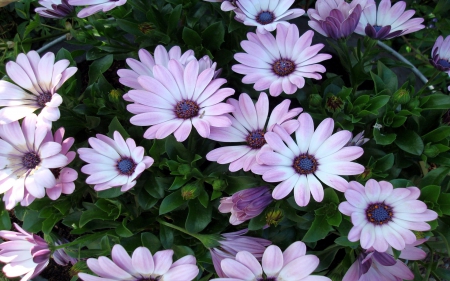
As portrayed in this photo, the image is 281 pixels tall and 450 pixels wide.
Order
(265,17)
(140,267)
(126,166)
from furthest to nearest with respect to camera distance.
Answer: (265,17)
(126,166)
(140,267)

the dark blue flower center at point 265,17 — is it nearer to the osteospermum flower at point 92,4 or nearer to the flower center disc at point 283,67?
the flower center disc at point 283,67

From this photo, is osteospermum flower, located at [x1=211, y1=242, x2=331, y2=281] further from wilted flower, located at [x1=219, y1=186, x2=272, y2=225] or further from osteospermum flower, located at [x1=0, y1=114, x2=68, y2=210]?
osteospermum flower, located at [x1=0, y1=114, x2=68, y2=210]

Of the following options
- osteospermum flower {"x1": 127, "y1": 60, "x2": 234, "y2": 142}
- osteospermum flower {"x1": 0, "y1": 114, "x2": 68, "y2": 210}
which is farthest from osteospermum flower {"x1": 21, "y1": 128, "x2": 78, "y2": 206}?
osteospermum flower {"x1": 127, "y1": 60, "x2": 234, "y2": 142}

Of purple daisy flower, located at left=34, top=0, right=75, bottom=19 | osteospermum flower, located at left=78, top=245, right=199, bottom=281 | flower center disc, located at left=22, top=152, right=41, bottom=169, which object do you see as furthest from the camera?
purple daisy flower, located at left=34, top=0, right=75, bottom=19

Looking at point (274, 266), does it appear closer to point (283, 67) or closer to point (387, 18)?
point (283, 67)

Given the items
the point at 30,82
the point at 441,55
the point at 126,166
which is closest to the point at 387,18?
the point at 441,55

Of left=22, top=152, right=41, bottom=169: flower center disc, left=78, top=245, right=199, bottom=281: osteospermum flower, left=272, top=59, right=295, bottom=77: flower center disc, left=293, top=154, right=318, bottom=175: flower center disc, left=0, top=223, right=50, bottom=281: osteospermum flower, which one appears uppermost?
left=272, top=59, right=295, bottom=77: flower center disc

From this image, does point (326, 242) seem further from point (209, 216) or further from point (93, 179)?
point (93, 179)
